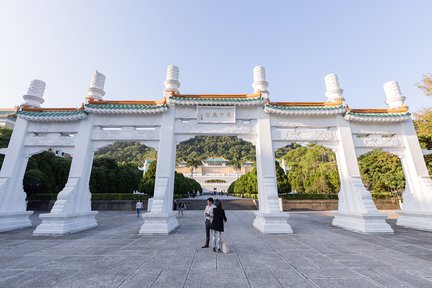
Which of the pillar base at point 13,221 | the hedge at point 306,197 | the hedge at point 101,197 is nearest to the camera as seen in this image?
the pillar base at point 13,221

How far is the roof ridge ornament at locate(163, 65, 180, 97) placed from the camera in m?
9.70

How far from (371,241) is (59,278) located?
8.14 metres

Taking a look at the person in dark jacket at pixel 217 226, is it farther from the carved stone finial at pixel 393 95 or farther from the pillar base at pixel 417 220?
the carved stone finial at pixel 393 95

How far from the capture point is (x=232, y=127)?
920cm

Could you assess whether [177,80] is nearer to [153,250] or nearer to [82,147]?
[82,147]

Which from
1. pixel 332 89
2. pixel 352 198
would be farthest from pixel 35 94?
pixel 352 198

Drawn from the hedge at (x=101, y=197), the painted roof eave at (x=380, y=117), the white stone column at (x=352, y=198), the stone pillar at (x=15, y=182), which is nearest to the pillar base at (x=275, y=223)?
the white stone column at (x=352, y=198)

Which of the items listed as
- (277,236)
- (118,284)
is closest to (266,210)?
(277,236)

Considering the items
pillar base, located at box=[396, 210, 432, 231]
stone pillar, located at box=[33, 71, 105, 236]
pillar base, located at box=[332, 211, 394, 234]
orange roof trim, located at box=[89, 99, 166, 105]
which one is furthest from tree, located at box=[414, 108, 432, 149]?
stone pillar, located at box=[33, 71, 105, 236]

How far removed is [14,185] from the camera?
882cm

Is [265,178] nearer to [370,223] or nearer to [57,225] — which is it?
[370,223]

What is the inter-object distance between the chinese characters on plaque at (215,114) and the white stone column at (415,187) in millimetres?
7962

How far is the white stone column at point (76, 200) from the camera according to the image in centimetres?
745

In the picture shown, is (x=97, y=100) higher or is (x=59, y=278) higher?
(x=97, y=100)
